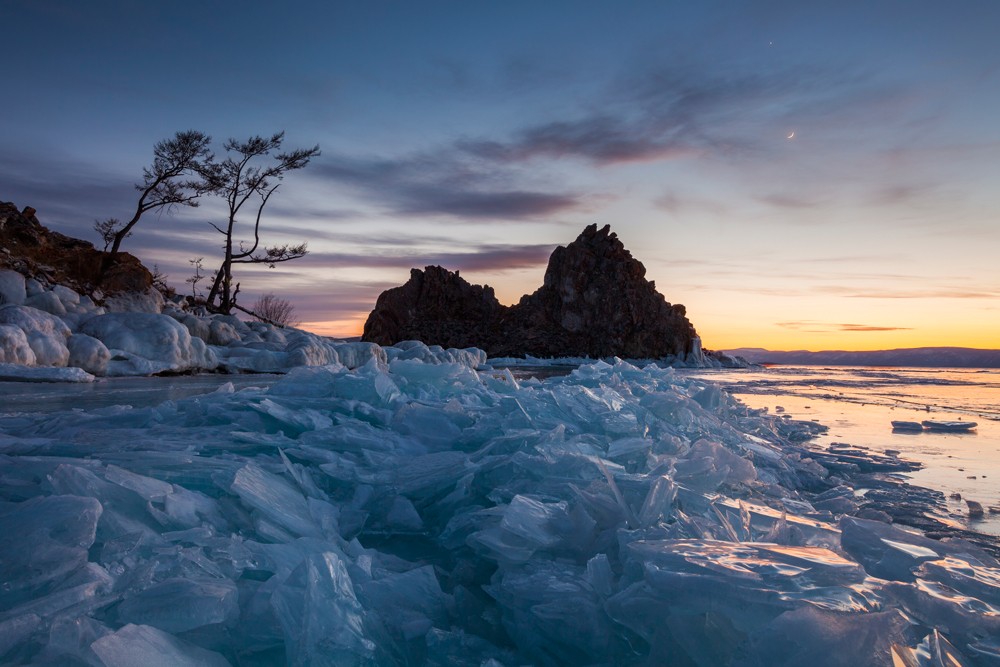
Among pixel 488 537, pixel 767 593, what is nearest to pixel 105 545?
pixel 488 537

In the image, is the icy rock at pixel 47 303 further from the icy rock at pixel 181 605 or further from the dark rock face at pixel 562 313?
the dark rock face at pixel 562 313

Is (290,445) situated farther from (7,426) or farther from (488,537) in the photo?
(7,426)

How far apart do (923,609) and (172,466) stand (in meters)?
2.06

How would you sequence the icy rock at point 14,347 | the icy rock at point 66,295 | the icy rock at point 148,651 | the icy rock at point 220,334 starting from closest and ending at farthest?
the icy rock at point 148,651
the icy rock at point 14,347
the icy rock at point 66,295
the icy rock at point 220,334

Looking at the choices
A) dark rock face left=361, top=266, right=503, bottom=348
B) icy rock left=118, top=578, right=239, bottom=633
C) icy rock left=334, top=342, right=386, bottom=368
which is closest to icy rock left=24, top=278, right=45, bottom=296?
icy rock left=334, top=342, right=386, bottom=368

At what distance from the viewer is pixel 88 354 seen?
847 cm

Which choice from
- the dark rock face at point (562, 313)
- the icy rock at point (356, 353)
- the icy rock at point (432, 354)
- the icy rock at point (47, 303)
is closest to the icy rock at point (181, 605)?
the icy rock at point (432, 354)

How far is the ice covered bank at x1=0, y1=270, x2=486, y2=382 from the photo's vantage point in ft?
25.3

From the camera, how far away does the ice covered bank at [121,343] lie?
7.70 metres

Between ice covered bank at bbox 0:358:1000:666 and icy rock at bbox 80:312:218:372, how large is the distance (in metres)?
7.66

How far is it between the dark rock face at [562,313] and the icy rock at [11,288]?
44961mm

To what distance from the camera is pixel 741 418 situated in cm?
613

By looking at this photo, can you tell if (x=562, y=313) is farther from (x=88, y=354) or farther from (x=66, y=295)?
(x=88, y=354)

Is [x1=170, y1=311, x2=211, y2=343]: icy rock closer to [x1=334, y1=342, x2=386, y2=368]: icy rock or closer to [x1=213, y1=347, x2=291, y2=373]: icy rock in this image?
[x1=213, y1=347, x2=291, y2=373]: icy rock
